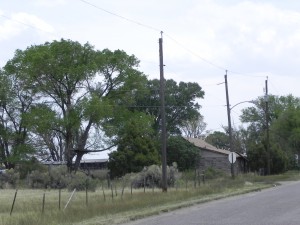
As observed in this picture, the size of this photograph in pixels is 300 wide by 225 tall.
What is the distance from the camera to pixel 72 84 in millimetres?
73000

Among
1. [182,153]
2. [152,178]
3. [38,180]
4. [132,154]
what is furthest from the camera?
[182,153]

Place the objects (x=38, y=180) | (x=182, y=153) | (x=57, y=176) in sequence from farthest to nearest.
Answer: (x=182, y=153) → (x=38, y=180) → (x=57, y=176)

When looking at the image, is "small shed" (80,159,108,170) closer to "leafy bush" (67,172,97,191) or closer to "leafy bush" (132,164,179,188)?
"leafy bush" (132,164,179,188)

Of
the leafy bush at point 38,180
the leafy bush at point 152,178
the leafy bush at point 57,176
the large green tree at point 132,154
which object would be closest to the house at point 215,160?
the large green tree at point 132,154

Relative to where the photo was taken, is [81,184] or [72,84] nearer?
[81,184]

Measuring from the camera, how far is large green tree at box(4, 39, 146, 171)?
2749 inches

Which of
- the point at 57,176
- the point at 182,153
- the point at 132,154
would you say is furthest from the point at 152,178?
the point at 182,153

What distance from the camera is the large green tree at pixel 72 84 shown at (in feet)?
229

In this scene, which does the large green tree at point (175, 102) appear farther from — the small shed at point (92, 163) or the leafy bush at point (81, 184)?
the leafy bush at point (81, 184)

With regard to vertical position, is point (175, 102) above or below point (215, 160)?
above

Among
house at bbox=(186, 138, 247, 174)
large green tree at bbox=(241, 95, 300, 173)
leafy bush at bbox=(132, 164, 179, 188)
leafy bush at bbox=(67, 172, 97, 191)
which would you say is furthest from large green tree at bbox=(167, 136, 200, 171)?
leafy bush at bbox=(67, 172, 97, 191)

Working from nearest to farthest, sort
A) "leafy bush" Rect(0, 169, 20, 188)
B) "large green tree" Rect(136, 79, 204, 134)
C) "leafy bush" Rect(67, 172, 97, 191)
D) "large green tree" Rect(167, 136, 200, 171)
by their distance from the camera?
"leafy bush" Rect(67, 172, 97, 191) → "leafy bush" Rect(0, 169, 20, 188) → "large green tree" Rect(167, 136, 200, 171) → "large green tree" Rect(136, 79, 204, 134)

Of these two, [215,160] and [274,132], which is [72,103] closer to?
[215,160]

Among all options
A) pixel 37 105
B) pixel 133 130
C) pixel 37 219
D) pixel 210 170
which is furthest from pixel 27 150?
pixel 37 219
